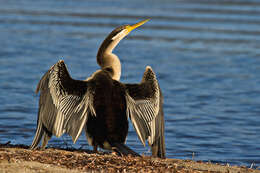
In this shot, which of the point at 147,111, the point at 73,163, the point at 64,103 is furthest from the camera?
the point at 147,111

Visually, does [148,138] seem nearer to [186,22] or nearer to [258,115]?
[258,115]

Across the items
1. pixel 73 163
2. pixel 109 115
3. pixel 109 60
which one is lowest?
pixel 73 163

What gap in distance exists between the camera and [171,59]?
549 inches

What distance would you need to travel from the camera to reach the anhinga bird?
5.91 meters

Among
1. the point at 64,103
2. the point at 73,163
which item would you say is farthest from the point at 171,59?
the point at 73,163

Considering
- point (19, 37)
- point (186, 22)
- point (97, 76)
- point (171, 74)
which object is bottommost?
point (97, 76)

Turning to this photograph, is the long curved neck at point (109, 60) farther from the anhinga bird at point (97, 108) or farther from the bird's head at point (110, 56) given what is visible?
the anhinga bird at point (97, 108)

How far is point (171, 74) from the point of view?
1262cm

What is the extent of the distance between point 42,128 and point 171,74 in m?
6.81

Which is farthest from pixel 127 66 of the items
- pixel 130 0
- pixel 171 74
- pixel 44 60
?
pixel 130 0

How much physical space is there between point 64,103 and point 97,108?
347 mm

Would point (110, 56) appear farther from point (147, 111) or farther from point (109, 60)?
point (147, 111)

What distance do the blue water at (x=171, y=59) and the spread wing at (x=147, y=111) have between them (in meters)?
1.50

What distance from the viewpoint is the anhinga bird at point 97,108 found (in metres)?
5.91
